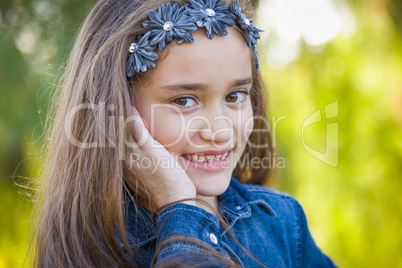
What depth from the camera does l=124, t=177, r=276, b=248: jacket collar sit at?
4.96ft

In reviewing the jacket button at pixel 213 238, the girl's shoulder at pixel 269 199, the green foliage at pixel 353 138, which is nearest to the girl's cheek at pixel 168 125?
the jacket button at pixel 213 238

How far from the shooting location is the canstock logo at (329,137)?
2898mm

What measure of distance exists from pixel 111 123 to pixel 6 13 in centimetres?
126

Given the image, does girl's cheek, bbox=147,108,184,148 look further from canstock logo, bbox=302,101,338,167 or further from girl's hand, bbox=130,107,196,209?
canstock logo, bbox=302,101,338,167

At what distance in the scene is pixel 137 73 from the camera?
1542 mm

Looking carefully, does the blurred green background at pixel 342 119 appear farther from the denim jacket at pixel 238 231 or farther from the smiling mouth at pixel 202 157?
the smiling mouth at pixel 202 157

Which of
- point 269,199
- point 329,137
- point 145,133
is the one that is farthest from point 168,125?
point 329,137

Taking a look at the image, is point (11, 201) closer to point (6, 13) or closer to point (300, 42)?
point (6, 13)

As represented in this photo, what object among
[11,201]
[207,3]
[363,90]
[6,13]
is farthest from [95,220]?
[363,90]

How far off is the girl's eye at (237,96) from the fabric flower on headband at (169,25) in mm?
271

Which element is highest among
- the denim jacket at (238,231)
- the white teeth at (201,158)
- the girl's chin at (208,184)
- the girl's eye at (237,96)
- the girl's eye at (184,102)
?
the girl's eye at (237,96)

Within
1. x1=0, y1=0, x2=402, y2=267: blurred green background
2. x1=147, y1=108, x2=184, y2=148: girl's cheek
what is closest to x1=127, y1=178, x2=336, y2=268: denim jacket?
x1=147, y1=108, x2=184, y2=148: girl's cheek

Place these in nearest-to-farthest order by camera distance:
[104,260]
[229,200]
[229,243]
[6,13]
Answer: [104,260] < [229,243] < [229,200] < [6,13]

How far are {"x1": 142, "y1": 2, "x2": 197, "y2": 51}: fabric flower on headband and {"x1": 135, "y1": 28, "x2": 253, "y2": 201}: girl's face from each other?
0.03m
